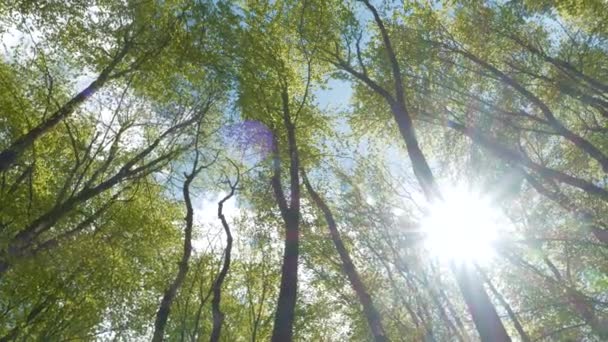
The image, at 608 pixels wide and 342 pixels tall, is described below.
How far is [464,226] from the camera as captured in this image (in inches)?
545

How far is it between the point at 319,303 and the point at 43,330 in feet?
35.0

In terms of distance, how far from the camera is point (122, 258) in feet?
47.2

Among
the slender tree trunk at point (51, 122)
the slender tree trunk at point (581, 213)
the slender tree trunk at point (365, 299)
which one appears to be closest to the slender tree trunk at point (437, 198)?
the slender tree trunk at point (365, 299)

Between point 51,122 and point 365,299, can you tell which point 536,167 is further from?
point 51,122

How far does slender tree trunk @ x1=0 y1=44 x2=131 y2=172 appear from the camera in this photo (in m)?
9.73

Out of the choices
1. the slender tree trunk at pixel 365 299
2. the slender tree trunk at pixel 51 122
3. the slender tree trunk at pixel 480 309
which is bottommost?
the slender tree trunk at pixel 480 309

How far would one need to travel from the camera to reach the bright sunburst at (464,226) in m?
12.3

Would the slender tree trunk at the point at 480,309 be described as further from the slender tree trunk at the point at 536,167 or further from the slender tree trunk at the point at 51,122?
the slender tree trunk at the point at 51,122

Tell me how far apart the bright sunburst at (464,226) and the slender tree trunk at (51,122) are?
31.2 ft

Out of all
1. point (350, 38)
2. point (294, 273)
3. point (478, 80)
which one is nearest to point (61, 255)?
point (294, 273)

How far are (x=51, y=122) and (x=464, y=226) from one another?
468 inches

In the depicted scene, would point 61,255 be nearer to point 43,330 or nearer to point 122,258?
point 122,258

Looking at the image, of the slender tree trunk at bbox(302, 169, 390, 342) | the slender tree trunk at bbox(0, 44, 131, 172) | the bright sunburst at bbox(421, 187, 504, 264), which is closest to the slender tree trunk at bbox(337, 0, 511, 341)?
the bright sunburst at bbox(421, 187, 504, 264)

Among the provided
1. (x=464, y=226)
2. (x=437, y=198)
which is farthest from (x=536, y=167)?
(x=464, y=226)
